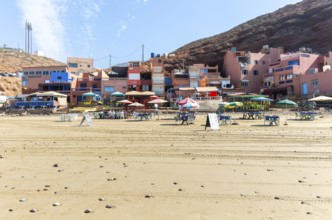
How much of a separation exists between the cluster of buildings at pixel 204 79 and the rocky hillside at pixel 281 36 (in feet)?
51.0

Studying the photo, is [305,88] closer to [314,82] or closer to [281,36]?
[314,82]

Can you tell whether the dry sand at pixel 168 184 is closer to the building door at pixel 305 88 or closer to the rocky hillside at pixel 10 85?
the building door at pixel 305 88

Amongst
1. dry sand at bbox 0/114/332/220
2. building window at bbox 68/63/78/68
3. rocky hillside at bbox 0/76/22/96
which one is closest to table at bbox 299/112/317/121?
dry sand at bbox 0/114/332/220

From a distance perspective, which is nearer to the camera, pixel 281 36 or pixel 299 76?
pixel 299 76

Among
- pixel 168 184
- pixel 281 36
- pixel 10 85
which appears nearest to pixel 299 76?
pixel 281 36

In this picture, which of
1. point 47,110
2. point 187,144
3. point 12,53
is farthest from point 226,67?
point 12,53

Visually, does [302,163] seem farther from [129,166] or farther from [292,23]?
[292,23]

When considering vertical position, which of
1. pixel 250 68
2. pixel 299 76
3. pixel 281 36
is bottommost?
pixel 299 76

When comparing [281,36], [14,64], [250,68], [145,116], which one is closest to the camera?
[145,116]

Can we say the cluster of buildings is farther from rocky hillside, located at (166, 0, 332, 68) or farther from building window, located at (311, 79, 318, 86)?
rocky hillside, located at (166, 0, 332, 68)

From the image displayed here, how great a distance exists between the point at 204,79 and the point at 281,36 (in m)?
34.1

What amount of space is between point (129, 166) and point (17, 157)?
3.68m

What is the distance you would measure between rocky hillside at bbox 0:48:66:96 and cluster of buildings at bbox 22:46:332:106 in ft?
47.4

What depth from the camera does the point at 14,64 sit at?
311 ft
